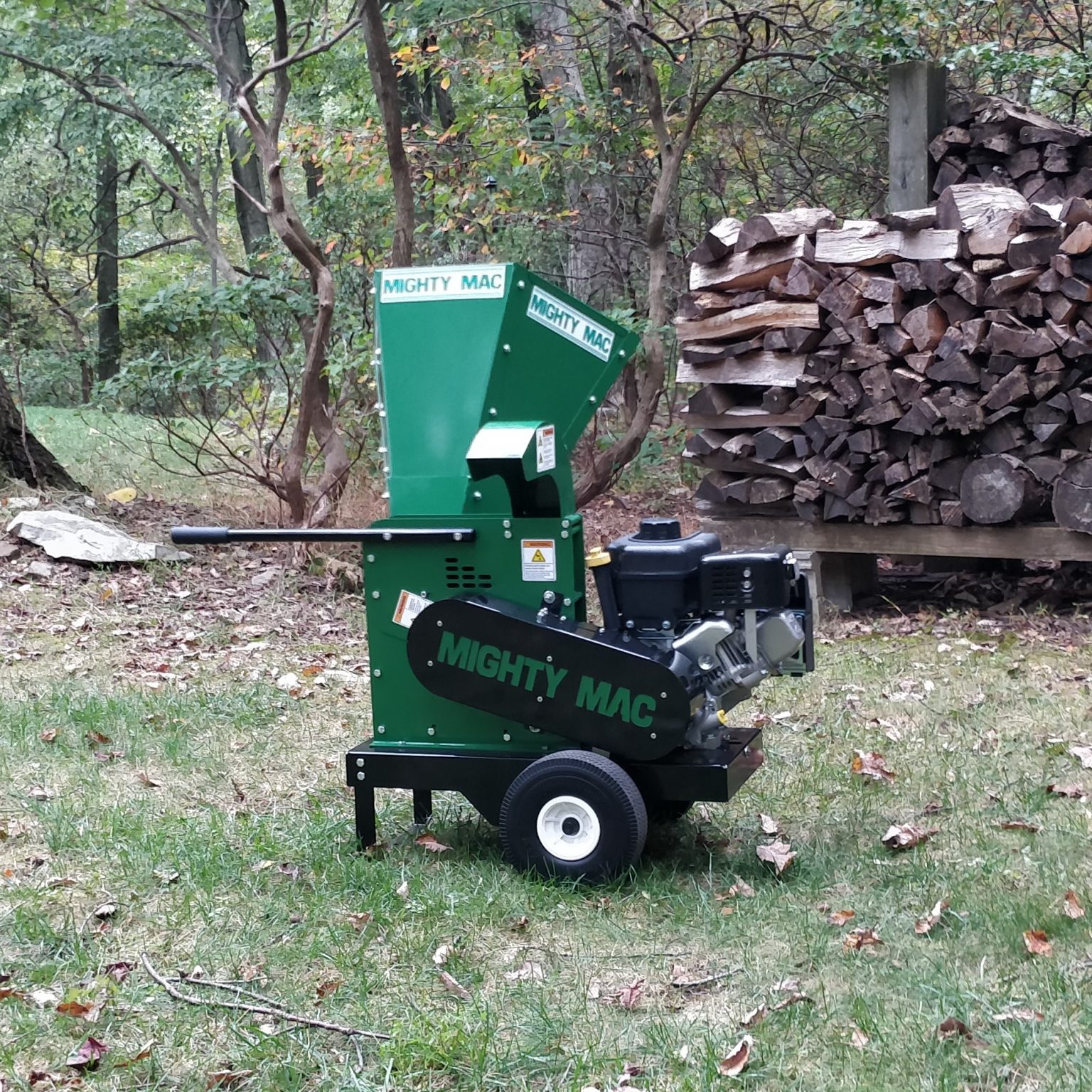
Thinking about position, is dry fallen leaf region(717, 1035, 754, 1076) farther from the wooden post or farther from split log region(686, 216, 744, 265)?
the wooden post

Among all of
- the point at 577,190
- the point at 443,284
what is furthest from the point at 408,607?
the point at 577,190

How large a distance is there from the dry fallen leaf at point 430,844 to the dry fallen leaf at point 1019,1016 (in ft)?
5.90

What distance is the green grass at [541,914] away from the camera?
278cm

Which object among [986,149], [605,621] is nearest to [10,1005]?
[605,621]

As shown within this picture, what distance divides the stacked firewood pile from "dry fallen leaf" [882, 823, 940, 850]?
11.5ft

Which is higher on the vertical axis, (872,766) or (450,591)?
(450,591)

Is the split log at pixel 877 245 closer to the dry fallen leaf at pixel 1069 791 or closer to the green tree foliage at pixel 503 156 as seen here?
the green tree foliage at pixel 503 156

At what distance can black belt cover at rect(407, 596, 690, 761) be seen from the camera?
3.61 meters

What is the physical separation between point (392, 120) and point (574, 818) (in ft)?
17.9

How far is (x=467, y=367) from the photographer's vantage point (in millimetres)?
3797

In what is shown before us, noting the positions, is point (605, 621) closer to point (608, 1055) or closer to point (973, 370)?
point (608, 1055)

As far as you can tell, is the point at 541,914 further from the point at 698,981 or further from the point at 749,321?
the point at 749,321

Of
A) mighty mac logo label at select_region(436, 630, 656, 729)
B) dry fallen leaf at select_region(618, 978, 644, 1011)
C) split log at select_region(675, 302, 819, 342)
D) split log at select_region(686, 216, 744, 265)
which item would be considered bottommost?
dry fallen leaf at select_region(618, 978, 644, 1011)

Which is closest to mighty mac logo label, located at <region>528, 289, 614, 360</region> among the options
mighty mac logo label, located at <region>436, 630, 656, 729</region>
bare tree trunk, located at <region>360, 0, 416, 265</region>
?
mighty mac logo label, located at <region>436, 630, 656, 729</region>
